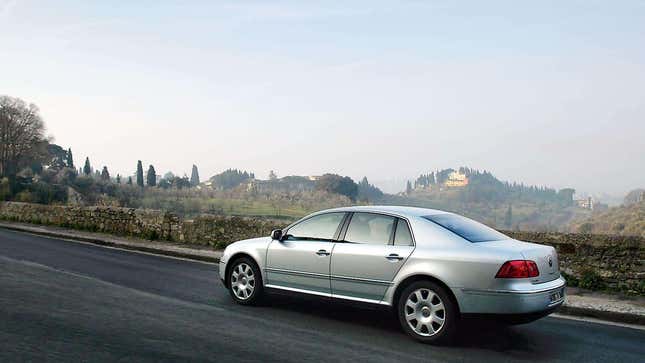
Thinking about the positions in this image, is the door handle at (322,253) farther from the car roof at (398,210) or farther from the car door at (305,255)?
the car roof at (398,210)

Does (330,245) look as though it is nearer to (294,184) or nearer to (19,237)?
(19,237)

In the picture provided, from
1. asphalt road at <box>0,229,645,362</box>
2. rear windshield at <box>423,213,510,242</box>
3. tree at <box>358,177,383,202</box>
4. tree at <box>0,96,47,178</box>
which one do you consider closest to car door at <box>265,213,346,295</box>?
asphalt road at <box>0,229,645,362</box>

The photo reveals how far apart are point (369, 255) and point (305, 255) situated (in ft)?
3.21

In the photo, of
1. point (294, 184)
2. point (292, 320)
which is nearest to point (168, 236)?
point (292, 320)

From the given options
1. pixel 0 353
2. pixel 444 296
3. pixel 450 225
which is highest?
pixel 450 225

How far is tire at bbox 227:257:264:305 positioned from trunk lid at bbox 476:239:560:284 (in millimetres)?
3127

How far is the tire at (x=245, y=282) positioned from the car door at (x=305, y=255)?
0.21m

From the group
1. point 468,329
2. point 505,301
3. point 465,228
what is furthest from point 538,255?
point 468,329

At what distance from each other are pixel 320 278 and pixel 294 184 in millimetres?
136616

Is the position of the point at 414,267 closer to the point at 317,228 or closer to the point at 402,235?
the point at 402,235

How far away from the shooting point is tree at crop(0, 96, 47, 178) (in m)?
83.9

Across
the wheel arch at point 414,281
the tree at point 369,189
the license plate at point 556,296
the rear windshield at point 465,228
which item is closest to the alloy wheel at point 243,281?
the wheel arch at point 414,281

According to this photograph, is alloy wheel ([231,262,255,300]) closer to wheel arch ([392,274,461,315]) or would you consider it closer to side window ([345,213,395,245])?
side window ([345,213,395,245])

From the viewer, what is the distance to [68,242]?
16.8 m
